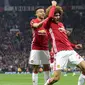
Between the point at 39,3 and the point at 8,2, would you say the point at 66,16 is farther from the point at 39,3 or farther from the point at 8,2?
the point at 8,2

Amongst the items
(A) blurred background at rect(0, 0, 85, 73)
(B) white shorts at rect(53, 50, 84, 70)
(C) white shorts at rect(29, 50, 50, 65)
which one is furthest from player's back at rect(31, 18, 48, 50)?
(A) blurred background at rect(0, 0, 85, 73)

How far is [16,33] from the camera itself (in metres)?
40.0

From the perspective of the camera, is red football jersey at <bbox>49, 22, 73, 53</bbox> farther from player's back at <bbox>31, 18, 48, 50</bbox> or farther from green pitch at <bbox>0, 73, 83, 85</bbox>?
green pitch at <bbox>0, 73, 83, 85</bbox>

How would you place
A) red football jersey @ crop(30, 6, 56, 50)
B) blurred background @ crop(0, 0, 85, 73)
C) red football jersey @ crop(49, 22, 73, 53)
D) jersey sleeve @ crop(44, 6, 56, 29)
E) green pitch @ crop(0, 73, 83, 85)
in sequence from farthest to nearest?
blurred background @ crop(0, 0, 85, 73) < green pitch @ crop(0, 73, 83, 85) < red football jersey @ crop(30, 6, 56, 50) < red football jersey @ crop(49, 22, 73, 53) < jersey sleeve @ crop(44, 6, 56, 29)

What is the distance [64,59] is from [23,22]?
30.6 metres

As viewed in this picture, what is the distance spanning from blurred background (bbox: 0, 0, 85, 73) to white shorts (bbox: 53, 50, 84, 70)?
27.5 metres

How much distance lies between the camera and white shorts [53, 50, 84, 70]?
10.2 meters

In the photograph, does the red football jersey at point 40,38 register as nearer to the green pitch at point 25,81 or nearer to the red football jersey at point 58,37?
the red football jersey at point 58,37

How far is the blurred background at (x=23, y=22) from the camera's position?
39.1 m

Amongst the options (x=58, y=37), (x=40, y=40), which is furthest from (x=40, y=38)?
(x=58, y=37)

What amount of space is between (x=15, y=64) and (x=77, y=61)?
25050mm

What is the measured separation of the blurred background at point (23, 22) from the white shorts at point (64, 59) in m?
27.5

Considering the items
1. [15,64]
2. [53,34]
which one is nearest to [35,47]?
[53,34]

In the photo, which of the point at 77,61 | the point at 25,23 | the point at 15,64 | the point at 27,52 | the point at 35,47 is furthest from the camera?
the point at 25,23
